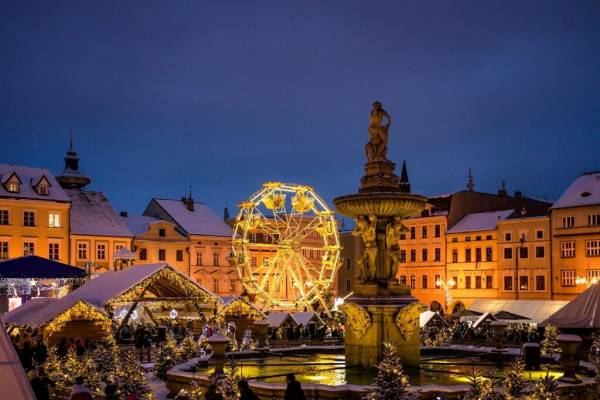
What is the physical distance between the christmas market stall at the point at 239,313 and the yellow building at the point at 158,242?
2607cm

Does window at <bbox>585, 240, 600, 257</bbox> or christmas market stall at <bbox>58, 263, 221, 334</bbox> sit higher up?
window at <bbox>585, 240, 600, 257</bbox>

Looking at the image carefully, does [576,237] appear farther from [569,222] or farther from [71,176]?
[71,176]

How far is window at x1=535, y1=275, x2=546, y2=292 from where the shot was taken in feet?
187

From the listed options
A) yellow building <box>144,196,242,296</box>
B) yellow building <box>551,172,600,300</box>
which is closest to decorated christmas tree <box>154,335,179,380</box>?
yellow building <box>551,172,600,300</box>

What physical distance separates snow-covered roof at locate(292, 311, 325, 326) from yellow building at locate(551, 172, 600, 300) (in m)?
22.8

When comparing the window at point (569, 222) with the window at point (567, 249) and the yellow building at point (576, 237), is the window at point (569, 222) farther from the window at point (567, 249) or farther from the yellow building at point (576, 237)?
the window at point (567, 249)

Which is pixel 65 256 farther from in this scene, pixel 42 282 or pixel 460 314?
pixel 460 314

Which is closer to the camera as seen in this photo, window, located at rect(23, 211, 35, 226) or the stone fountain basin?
the stone fountain basin

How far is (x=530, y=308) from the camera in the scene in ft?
140

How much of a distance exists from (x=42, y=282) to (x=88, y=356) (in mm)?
24893

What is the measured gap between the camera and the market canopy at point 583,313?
2456 centimetres

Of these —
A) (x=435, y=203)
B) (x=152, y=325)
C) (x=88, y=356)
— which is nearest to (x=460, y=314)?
(x=152, y=325)

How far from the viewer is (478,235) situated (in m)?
62.9

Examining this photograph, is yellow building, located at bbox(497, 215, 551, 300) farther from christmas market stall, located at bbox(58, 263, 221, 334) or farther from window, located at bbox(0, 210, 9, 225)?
window, located at bbox(0, 210, 9, 225)
